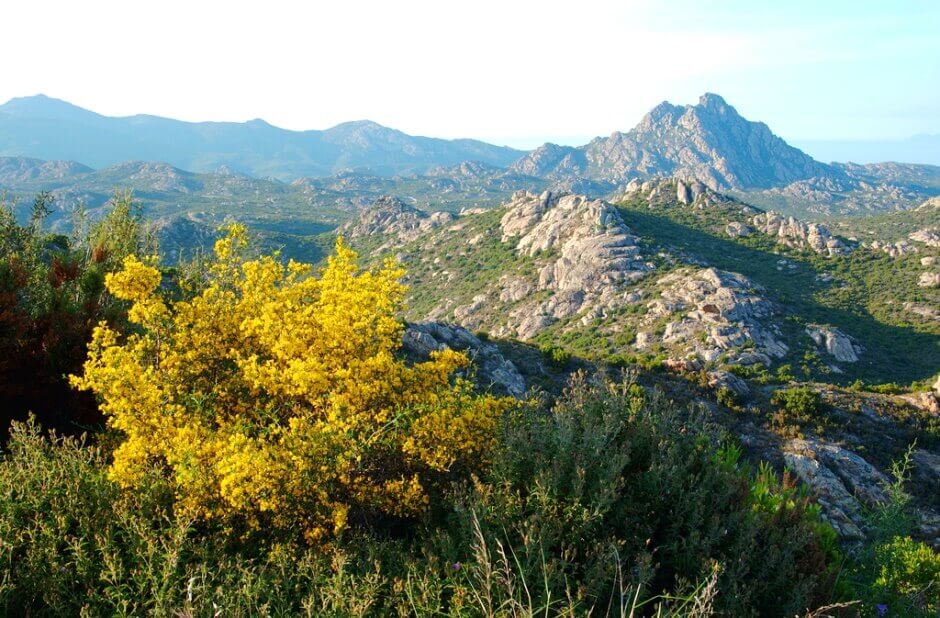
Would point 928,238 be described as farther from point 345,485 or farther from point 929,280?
point 345,485

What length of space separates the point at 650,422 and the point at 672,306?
212 ft

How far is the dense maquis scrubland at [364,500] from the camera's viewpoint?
3969mm

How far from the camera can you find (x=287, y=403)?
20.3 ft

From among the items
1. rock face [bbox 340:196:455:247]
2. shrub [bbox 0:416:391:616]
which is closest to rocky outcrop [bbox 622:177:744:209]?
rock face [bbox 340:196:455:247]

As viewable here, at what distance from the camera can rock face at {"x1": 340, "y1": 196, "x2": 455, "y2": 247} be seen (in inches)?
5773

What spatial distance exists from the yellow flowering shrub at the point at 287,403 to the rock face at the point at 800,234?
107806mm

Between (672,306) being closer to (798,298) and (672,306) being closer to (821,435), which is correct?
(798,298)

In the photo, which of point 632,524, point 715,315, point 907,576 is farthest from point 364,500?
point 715,315

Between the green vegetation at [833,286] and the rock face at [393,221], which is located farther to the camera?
the rock face at [393,221]

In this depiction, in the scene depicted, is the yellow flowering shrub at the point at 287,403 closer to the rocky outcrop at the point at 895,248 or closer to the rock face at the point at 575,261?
the rock face at the point at 575,261

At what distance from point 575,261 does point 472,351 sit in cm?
6424

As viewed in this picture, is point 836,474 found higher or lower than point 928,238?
lower

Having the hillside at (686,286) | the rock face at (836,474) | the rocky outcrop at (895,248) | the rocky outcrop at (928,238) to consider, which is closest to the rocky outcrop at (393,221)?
the hillside at (686,286)

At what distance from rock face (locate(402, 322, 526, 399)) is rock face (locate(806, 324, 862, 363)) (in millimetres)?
A: 49577
